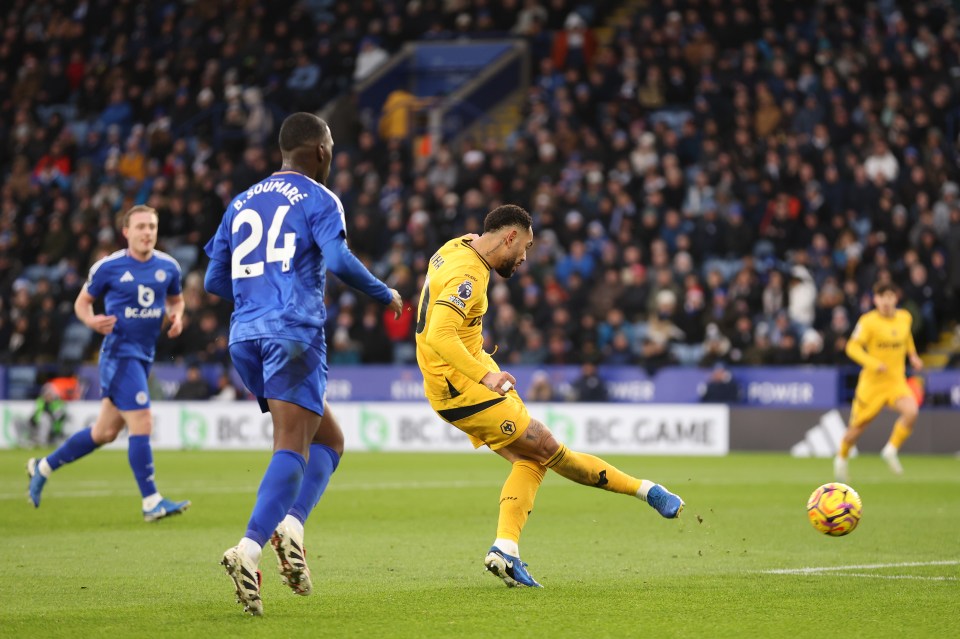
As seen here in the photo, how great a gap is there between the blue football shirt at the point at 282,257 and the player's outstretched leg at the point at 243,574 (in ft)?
3.59

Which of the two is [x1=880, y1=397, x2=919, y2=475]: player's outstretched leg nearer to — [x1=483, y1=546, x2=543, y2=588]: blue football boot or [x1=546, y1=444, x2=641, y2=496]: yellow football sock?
[x1=546, y1=444, x2=641, y2=496]: yellow football sock

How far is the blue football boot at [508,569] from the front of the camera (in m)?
7.76

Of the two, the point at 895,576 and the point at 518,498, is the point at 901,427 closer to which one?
the point at 895,576

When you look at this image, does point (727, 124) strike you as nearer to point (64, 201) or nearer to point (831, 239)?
point (831, 239)

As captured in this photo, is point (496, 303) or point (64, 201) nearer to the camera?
point (496, 303)

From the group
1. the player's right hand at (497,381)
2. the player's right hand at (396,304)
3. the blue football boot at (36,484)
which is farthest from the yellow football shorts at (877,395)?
the player's right hand at (396,304)

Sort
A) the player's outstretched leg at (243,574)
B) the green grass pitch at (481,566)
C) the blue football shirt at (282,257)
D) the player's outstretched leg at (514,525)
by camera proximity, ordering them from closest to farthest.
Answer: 1. the player's outstretched leg at (243,574)
2. the green grass pitch at (481,566)
3. the blue football shirt at (282,257)
4. the player's outstretched leg at (514,525)

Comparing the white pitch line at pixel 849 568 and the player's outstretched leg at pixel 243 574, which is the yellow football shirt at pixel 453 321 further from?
the white pitch line at pixel 849 568

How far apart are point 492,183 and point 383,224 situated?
7.36 ft

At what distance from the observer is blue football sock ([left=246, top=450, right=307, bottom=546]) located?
264 inches

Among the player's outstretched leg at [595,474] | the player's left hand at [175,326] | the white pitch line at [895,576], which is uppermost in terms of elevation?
the player's left hand at [175,326]

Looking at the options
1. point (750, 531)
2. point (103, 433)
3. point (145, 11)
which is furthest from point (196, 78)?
point (750, 531)

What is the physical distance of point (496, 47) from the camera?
31.6 m

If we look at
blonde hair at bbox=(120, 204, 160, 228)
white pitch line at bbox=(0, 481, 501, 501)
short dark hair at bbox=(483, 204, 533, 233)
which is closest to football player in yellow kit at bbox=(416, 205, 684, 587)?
short dark hair at bbox=(483, 204, 533, 233)
